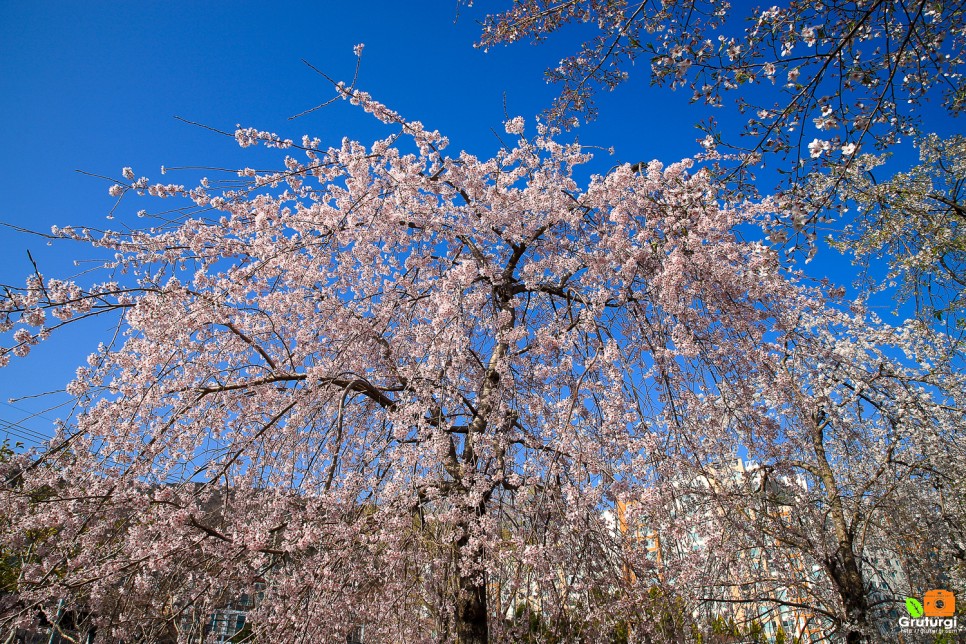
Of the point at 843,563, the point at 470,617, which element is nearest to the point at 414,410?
the point at 470,617

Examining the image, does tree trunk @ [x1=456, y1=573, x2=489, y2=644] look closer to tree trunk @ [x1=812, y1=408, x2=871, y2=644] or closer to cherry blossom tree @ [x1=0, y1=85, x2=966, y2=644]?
cherry blossom tree @ [x1=0, y1=85, x2=966, y2=644]

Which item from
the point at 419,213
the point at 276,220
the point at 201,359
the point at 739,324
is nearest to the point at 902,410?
the point at 739,324

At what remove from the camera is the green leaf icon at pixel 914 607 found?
6098 millimetres

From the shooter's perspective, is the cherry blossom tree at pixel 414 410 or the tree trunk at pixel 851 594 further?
the tree trunk at pixel 851 594

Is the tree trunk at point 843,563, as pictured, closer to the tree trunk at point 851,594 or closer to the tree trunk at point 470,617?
the tree trunk at point 851,594

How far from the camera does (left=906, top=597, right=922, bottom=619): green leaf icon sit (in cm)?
610

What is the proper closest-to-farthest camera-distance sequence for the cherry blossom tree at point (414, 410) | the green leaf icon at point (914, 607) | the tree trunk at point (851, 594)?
the cherry blossom tree at point (414, 410) < the tree trunk at point (851, 594) < the green leaf icon at point (914, 607)

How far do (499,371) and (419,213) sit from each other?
5.37 feet

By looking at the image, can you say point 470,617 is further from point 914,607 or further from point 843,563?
point 914,607

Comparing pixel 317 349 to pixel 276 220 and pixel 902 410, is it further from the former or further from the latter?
pixel 902 410

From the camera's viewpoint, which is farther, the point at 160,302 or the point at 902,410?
the point at 902,410

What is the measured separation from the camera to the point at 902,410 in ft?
15.9

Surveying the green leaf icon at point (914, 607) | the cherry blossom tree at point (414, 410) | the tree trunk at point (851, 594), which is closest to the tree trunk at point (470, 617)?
the cherry blossom tree at point (414, 410)

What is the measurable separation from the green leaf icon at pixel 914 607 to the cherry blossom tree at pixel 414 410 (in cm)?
276
